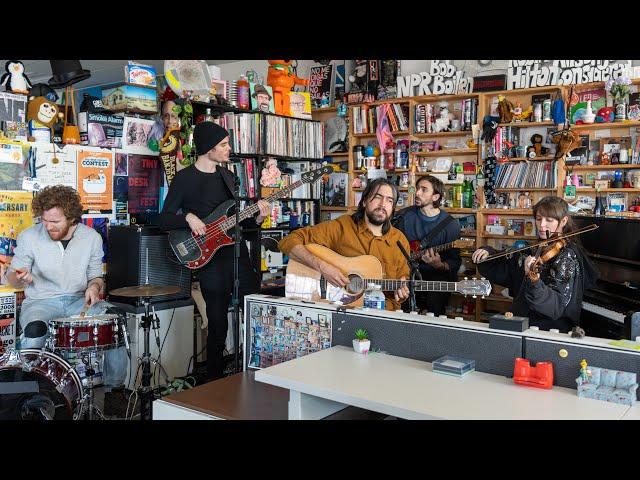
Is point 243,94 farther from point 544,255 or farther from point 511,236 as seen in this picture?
point 544,255

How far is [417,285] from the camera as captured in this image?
314 centimetres

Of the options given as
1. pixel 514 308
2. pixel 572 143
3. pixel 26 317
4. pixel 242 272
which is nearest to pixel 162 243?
pixel 242 272

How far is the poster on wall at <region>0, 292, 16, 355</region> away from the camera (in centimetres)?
399

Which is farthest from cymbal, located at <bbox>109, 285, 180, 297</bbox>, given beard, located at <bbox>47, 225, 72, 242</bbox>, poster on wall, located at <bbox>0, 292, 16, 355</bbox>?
poster on wall, located at <bbox>0, 292, 16, 355</bbox>

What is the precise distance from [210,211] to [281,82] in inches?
87.2

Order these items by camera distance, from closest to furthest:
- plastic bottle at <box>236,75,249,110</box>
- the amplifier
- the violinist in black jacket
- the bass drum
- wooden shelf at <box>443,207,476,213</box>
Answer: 1. the violinist in black jacket
2. the bass drum
3. the amplifier
4. plastic bottle at <box>236,75,249,110</box>
5. wooden shelf at <box>443,207,476,213</box>

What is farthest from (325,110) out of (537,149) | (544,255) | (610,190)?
(544,255)

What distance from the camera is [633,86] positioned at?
17.1 feet

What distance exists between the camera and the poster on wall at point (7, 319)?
3994 millimetres

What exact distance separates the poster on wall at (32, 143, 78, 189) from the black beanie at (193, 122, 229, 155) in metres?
0.97

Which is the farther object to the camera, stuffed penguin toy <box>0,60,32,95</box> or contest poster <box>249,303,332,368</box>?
stuffed penguin toy <box>0,60,32,95</box>

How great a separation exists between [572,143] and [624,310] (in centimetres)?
205

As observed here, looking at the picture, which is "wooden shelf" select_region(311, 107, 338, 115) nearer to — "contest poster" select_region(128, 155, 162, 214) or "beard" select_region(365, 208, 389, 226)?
"contest poster" select_region(128, 155, 162, 214)
